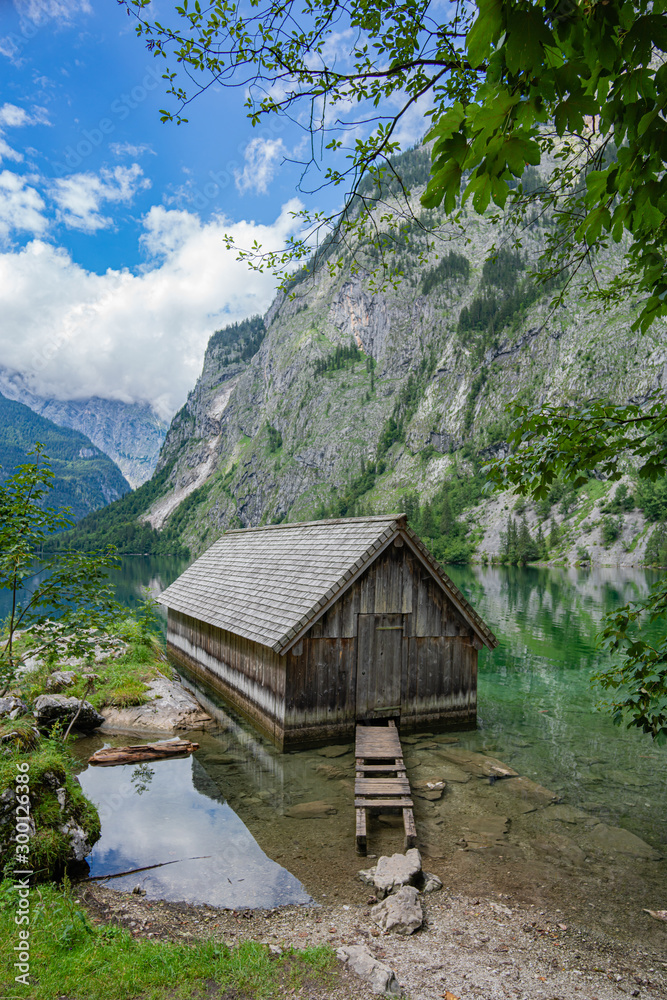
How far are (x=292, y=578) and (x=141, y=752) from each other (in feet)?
20.4

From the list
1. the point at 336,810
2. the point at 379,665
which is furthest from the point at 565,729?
the point at 336,810

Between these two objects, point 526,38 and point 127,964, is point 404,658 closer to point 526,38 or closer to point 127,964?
point 127,964

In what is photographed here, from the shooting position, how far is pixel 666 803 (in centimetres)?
1155

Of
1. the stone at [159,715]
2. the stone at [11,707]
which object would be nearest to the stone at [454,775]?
the stone at [159,715]

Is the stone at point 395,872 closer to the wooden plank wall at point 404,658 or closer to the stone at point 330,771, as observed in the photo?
the stone at point 330,771

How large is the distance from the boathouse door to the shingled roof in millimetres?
1576

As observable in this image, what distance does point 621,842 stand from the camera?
972 centimetres

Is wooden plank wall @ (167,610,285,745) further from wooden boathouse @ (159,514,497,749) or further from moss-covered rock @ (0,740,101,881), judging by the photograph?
moss-covered rock @ (0,740,101,881)

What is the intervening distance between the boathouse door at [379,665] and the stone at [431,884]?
6.53 m

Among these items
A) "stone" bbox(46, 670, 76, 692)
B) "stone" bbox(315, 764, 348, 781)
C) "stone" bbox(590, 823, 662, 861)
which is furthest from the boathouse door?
"stone" bbox(46, 670, 76, 692)

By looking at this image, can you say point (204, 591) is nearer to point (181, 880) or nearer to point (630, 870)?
point (181, 880)

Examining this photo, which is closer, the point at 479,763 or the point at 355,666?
the point at 479,763

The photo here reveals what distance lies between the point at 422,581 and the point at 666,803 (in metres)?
7.32

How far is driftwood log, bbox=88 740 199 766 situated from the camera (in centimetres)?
1367
